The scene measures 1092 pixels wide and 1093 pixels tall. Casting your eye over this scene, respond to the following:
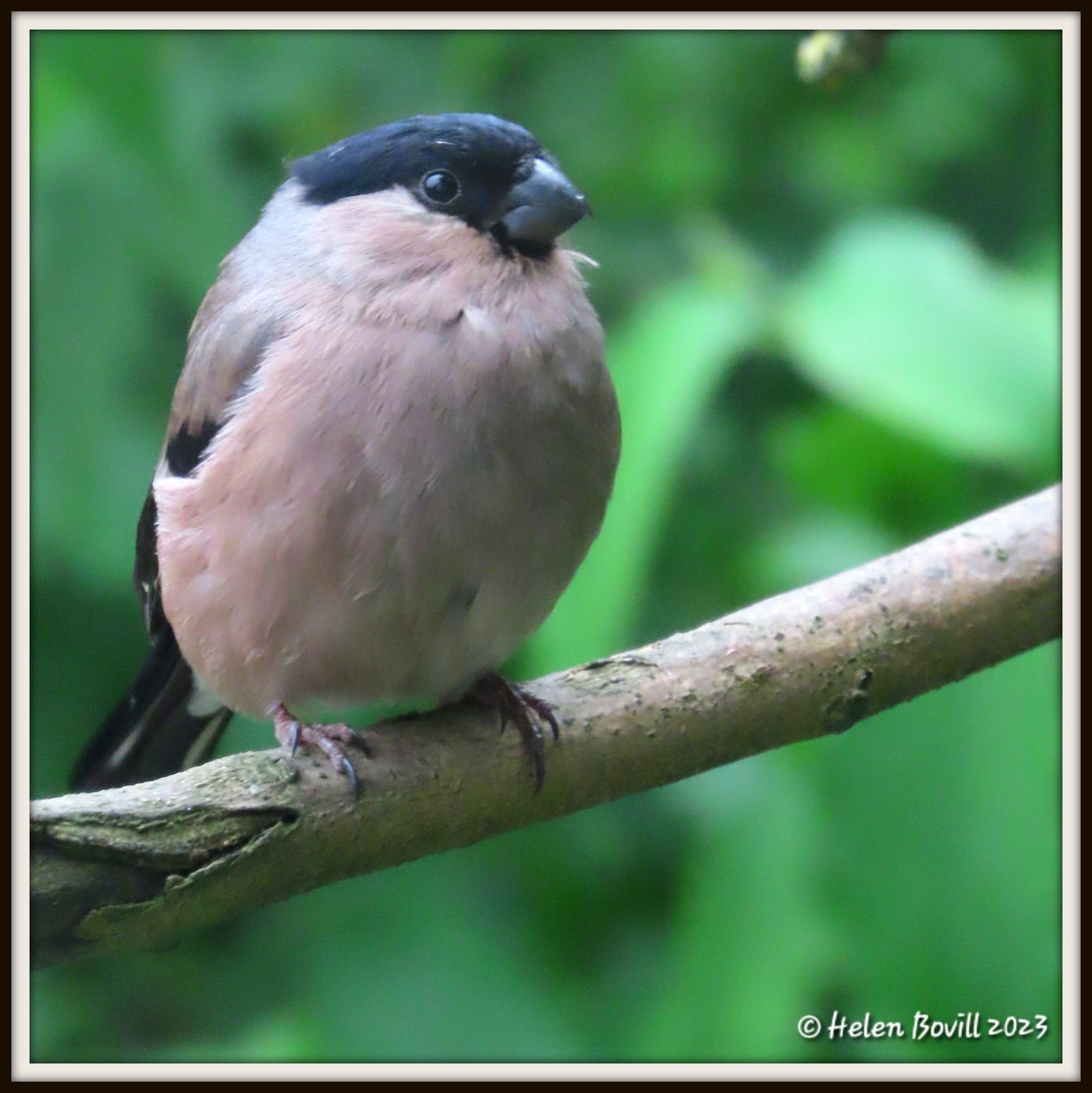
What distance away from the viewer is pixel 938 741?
333cm

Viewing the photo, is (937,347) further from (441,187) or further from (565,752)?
(565,752)

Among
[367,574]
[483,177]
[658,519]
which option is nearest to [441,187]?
[483,177]

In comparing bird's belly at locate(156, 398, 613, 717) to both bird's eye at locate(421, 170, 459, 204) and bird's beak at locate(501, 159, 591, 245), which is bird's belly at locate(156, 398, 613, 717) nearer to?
bird's beak at locate(501, 159, 591, 245)

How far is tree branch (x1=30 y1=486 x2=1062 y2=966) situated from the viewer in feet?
6.24

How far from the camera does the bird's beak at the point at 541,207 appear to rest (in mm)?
2574

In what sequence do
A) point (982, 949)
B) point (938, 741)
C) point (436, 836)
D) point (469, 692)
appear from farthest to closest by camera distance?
point (938, 741) < point (982, 949) < point (469, 692) < point (436, 836)

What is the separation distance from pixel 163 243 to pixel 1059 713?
268 cm

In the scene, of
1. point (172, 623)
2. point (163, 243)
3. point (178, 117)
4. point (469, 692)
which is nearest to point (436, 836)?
point (469, 692)

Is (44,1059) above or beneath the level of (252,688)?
beneath

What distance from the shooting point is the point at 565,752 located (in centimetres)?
243

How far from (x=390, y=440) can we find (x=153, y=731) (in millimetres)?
1177

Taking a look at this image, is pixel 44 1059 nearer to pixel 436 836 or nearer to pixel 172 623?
pixel 172 623

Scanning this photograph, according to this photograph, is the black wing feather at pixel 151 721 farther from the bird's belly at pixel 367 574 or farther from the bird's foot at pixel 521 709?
the bird's foot at pixel 521 709

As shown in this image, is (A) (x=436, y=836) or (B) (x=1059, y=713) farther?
(B) (x=1059, y=713)
